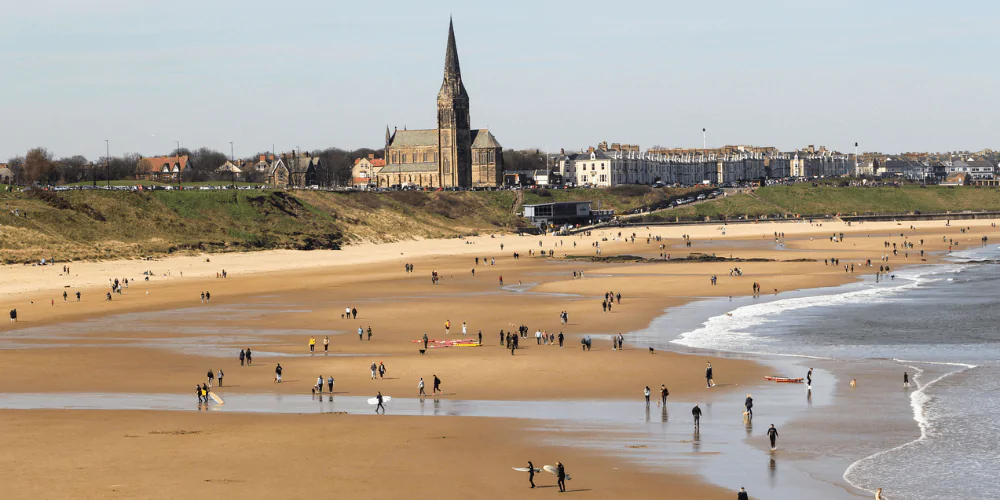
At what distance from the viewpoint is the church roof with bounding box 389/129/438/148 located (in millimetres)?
178750

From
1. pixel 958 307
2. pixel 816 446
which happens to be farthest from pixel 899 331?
pixel 816 446

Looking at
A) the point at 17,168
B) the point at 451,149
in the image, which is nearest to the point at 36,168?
the point at 17,168

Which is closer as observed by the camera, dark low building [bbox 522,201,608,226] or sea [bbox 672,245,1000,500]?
sea [bbox 672,245,1000,500]

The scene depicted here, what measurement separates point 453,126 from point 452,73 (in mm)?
8511

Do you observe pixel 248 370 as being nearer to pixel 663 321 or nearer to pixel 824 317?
pixel 663 321

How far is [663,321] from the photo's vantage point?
55.0m

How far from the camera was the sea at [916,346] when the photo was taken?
26.5m

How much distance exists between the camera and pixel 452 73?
17138 cm

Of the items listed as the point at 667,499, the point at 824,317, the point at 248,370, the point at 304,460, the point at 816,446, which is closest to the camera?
the point at 667,499

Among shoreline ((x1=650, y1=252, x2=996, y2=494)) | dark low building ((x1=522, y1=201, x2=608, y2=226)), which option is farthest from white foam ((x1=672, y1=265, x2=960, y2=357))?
dark low building ((x1=522, y1=201, x2=608, y2=226))

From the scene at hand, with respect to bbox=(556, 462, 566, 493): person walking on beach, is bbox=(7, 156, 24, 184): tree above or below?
above

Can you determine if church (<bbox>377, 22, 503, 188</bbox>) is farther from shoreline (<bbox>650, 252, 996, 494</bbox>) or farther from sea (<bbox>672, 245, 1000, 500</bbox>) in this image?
shoreline (<bbox>650, 252, 996, 494</bbox>)

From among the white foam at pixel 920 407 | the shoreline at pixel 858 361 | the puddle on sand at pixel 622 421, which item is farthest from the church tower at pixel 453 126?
the puddle on sand at pixel 622 421

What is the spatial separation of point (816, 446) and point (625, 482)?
6717mm
